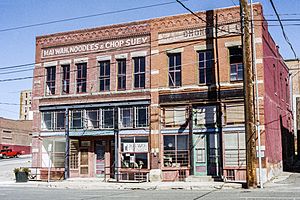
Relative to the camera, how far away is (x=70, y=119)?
1222 inches

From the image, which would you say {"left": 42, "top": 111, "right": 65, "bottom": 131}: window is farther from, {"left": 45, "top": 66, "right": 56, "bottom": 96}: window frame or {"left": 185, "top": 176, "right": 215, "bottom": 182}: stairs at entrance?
{"left": 185, "top": 176, "right": 215, "bottom": 182}: stairs at entrance

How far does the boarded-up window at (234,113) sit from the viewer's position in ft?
84.4

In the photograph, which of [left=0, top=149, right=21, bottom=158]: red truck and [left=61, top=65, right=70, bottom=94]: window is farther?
[left=0, top=149, right=21, bottom=158]: red truck

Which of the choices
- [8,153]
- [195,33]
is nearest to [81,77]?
[195,33]

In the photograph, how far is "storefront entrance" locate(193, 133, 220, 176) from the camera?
26.0 meters

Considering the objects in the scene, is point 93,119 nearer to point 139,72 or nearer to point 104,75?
point 104,75

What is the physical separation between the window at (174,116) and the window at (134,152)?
6.47 feet

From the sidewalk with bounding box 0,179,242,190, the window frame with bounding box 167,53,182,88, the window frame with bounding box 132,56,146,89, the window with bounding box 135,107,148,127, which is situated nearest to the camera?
the sidewalk with bounding box 0,179,242,190

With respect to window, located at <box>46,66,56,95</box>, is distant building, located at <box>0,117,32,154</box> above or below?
below

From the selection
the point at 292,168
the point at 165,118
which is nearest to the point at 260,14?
the point at 165,118

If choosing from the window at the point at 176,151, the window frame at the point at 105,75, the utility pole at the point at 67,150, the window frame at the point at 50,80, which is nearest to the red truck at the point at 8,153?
the window frame at the point at 50,80

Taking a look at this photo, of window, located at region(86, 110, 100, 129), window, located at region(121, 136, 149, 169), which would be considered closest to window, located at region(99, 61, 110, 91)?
window, located at region(86, 110, 100, 129)

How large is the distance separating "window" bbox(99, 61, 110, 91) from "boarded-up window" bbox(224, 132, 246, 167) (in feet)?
32.1

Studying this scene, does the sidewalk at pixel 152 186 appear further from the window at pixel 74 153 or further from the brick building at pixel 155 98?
the window at pixel 74 153
